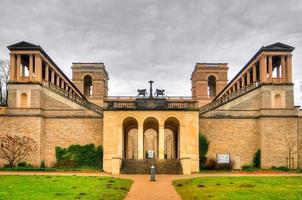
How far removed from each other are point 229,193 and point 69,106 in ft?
87.3

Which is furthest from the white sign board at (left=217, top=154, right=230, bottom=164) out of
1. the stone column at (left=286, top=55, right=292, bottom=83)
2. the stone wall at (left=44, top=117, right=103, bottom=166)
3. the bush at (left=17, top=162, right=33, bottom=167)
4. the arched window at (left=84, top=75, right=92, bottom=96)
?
the arched window at (left=84, top=75, right=92, bottom=96)

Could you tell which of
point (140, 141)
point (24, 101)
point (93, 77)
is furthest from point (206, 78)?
point (24, 101)

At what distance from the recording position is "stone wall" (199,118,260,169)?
1661 inches

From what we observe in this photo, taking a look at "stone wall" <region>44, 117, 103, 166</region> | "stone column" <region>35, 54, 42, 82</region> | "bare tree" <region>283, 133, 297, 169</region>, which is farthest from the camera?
"stone wall" <region>44, 117, 103, 166</region>

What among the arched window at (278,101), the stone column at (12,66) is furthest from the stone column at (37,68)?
→ the arched window at (278,101)

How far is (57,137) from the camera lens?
41.7m

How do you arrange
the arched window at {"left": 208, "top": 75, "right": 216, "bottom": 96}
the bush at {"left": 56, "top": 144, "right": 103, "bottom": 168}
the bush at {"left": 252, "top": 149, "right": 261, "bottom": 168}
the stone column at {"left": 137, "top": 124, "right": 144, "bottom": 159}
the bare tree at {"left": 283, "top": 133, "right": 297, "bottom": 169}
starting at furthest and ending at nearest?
the arched window at {"left": 208, "top": 75, "right": 216, "bottom": 96} → the bush at {"left": 252, "top": 149, "right": 261, "bottom": 168} → the bush at {"left": 56, "top": 144, "right": 103, "bottom": 168} → the bare tree at {"left": 283, "top": 133, "right": 297, "bottom": 169} → the stone column at {"left": 137, "top": 124, "right": 144, "bottom": 159}

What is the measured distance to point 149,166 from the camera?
3597 cm

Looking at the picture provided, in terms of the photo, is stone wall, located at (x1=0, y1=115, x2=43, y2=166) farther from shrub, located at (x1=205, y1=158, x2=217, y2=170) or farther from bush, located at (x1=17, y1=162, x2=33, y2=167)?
→ shrub, located at (x1=205, y1=158, x2=217, y2=170)

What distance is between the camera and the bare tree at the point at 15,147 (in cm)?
3966

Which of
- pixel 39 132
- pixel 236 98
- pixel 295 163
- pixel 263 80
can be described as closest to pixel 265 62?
pixel 263 80

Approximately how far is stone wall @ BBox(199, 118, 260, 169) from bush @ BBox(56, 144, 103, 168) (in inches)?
451

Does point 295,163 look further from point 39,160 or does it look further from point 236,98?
point 39,160

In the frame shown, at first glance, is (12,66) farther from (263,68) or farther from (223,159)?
(263,68)
